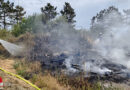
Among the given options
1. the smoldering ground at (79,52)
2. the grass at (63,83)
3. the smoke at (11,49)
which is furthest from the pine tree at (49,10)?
the grass at (63,83)

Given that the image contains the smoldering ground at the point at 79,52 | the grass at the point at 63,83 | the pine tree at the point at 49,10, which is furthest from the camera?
the pine tree at the point at 49,10

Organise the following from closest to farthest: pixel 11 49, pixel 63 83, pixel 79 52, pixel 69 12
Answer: pixel 63 83 < pixel 79 52 < pixel 11 49 < pixel 69 12

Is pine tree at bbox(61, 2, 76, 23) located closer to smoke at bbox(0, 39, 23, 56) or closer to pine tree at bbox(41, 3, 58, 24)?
pine tree at bbox(41, 3, 58, 24)

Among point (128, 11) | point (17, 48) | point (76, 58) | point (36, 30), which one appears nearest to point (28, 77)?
point (76, 58)

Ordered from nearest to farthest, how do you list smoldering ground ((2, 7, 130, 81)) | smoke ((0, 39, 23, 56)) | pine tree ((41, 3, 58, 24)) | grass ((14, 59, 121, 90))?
grass ((14, 59, 121, 90)) < smoldering ground ((2, 7, 130, 81)) < smoke ((0, 39, 23, 56)) < pine tree ((41, 3, 58, 24))

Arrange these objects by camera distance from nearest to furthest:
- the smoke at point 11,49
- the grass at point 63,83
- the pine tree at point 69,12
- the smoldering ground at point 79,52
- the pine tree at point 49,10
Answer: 1. the grass at point 63,83
2. the smoldering ground at point 79,52
3. the smoke at point 11,49
4. the pine tree at point 49,10
5. the pine tree at point 69,12

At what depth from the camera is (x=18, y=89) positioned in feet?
12.0

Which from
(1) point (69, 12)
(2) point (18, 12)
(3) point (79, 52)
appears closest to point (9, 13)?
(2) point (18, 12)

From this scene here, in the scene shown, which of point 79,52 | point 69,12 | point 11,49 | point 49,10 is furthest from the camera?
point 69,12

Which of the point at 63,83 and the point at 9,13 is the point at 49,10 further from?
the point at 63,83

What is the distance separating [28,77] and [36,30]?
28.9 ft

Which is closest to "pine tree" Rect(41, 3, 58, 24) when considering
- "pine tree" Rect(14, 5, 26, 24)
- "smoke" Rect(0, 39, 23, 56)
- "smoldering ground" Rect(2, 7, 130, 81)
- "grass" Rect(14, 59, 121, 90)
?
"smoldering ground" Rect(2, 7, 130, 81)

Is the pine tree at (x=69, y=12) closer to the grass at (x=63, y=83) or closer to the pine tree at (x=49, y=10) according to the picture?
the pine tree at (x=49, y=10)

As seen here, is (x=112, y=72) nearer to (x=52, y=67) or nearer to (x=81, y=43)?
(x=52, y=67)
